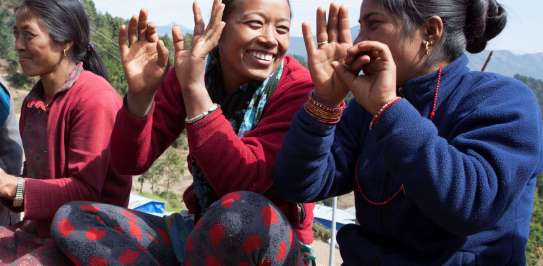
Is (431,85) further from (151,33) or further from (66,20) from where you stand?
(66,20)

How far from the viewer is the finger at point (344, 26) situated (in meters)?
1.60

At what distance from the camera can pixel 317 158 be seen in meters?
1.60

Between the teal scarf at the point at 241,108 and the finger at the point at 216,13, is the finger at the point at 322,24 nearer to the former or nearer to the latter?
the finger at the point at 216,13

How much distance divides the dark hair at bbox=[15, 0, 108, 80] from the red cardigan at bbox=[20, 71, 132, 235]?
0.13 m

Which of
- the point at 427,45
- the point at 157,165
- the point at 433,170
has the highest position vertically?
the point at 427,45

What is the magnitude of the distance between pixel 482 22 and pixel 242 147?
78 centimetres

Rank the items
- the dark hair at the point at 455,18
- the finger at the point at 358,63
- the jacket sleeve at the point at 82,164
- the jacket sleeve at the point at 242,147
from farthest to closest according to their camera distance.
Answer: the jacket sleeve at the point at 82,164 < the jacket sleeve at the point at 242,147 < the dark hair at the point at 455,18 < the finger at the point at 358,63

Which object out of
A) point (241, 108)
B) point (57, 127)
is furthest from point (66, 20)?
point (241, 108)

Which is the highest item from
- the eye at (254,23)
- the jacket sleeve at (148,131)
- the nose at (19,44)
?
the eye at (254,23)

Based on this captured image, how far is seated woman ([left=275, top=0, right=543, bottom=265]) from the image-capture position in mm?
1365

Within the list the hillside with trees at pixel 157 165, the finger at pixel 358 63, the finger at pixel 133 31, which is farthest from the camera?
the hillside with trees at pixel 157 165

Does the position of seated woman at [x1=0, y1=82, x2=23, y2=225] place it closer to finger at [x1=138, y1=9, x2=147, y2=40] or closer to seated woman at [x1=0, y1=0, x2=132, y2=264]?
seated woman at [x1=0, y1=0, x2=132, y2=264]

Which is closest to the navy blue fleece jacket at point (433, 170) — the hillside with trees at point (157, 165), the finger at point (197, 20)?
the finger at point (197, 20)

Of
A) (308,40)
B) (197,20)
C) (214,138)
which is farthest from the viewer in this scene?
(197,20)
